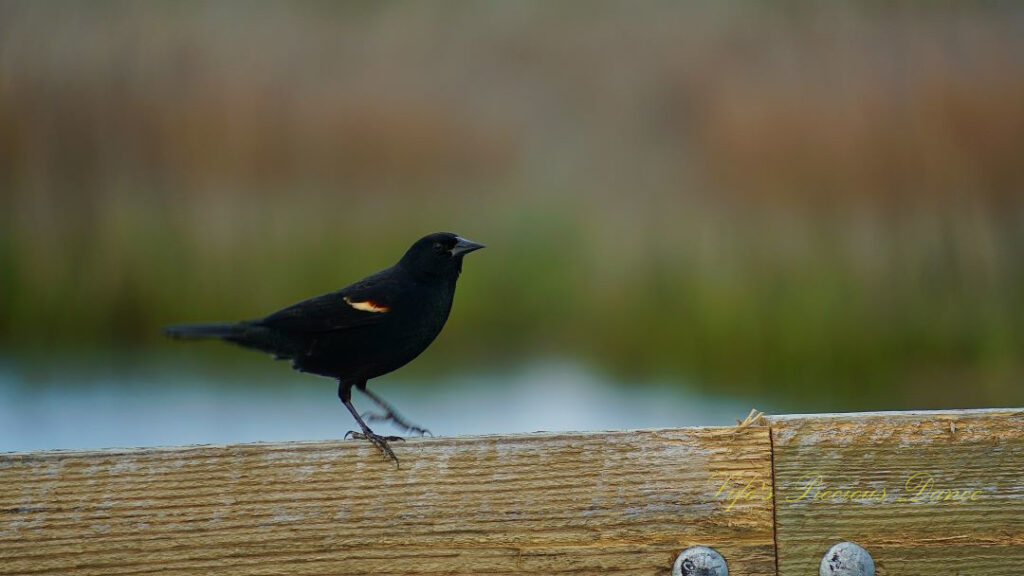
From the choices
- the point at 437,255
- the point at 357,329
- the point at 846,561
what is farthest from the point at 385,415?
the point at 846,561

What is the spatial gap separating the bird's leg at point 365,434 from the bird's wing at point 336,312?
0.58 feet

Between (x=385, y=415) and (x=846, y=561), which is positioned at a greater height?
(x=385, y=415)

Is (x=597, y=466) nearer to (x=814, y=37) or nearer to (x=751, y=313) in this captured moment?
(x=751, y=313)

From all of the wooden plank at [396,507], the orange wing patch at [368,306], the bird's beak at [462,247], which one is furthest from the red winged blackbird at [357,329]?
the wooden plank at [396,507]

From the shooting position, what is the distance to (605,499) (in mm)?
1784

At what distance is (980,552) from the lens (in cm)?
177

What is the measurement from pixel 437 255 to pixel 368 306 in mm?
246

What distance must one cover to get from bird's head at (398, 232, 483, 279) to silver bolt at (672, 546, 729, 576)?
1302 mm

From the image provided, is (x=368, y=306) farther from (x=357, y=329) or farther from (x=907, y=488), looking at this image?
(x=907, y=488)

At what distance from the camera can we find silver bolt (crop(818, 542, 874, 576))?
173cm

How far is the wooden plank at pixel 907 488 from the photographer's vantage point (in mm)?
1760

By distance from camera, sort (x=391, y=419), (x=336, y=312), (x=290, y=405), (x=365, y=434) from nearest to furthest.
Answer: (x=365, y=434) < (x=336, y=312) < (x=391, y=419) < (x=290, y=405)

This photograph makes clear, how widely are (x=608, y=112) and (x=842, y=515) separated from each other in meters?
2.73

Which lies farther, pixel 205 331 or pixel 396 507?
pixel 205 331
